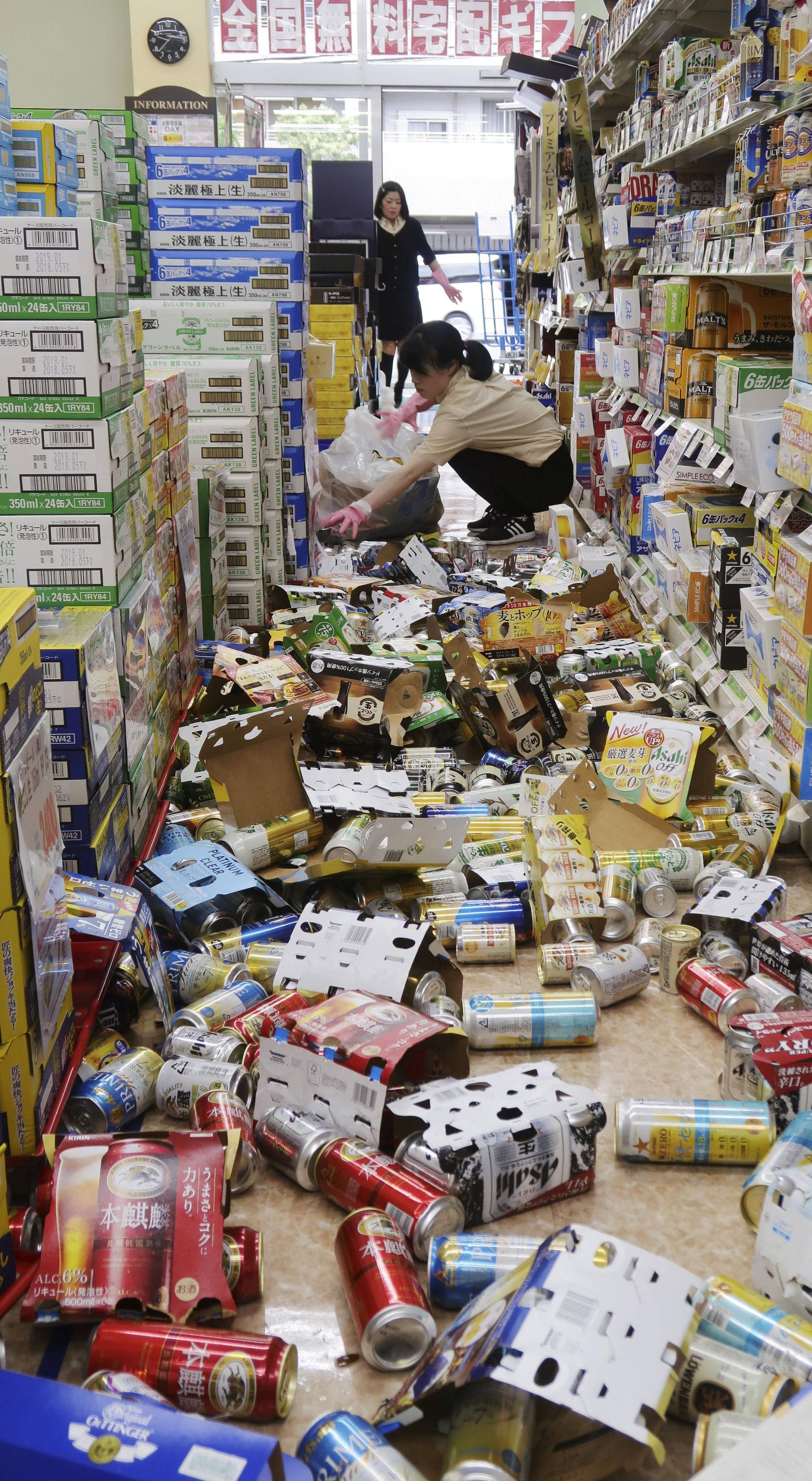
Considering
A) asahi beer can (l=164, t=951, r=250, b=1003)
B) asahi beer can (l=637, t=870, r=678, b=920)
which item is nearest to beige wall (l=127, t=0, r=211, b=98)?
asahi beer can (l=637, t=870, r=678, b=920)

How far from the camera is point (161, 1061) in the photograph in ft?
6.93

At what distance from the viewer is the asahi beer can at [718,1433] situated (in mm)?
1214

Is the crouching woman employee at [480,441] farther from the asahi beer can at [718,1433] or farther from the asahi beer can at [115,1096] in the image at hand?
the asahi beer can at [718,1433]

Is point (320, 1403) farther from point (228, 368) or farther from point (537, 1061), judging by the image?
point (228, 368)

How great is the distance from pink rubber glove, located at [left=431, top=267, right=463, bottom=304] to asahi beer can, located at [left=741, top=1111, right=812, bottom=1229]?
33.9 feet

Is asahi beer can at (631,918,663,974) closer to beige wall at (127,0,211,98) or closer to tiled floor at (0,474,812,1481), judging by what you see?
tiled floor at (0,474,812,1481)

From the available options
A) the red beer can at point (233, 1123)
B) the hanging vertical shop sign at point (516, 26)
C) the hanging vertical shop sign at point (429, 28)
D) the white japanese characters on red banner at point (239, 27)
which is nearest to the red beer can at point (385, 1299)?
Result: the red beer can at point (233, 1123)

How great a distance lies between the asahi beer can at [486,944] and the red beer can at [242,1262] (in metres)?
1.01

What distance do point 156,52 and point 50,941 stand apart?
43.0ft

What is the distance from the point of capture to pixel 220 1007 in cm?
221

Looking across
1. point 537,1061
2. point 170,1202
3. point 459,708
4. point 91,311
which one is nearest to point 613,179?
point 459,708

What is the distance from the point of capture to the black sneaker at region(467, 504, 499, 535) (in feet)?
23.6

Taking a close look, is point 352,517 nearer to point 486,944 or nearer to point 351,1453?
point 486,944

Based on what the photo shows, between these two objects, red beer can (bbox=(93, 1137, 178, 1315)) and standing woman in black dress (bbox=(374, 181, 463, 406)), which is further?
standing woman in black dress (bbox=(374, 181, 463, 406))
